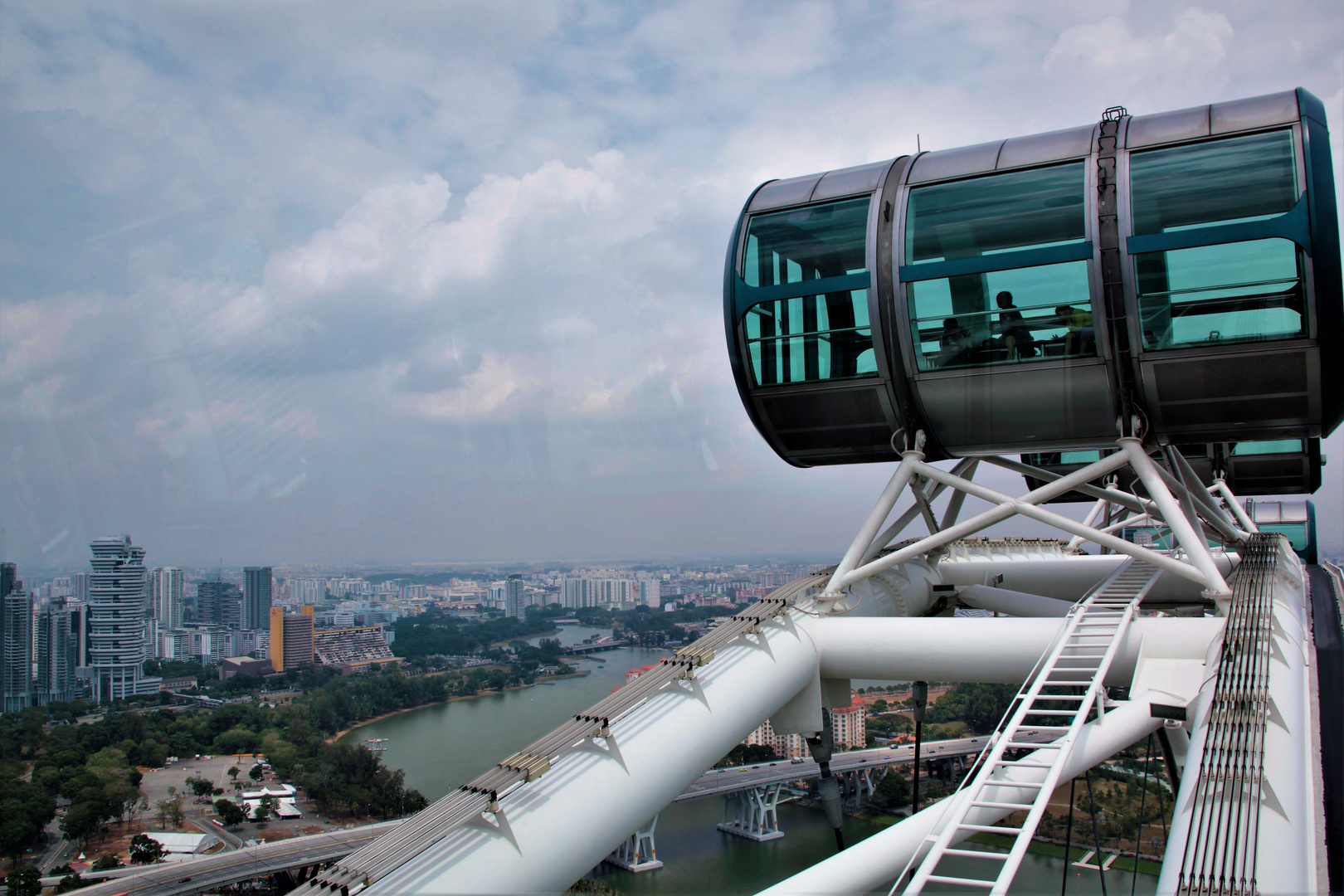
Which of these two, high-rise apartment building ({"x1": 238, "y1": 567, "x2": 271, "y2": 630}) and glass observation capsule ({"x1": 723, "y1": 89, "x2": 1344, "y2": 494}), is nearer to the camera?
glass observation capsule ({"x1": 723, "y1": 89, "x2": 1344, "y2": 494})

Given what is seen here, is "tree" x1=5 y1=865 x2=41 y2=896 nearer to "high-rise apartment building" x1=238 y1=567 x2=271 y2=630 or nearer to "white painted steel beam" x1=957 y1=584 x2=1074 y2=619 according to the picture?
"high-rise apartment building" x1=238 y1=567 x2=271 y2=630

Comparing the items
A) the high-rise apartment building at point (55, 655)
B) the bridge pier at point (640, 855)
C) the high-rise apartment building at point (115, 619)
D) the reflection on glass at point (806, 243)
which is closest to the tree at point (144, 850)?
the high-rise apartment building at point (115, 619)

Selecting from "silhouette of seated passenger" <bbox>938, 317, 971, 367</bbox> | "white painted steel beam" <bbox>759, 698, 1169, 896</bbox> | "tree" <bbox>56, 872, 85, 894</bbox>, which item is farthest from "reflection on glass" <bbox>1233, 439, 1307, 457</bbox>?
"tree" <bbox>56, 872, 85, 894</bbox>

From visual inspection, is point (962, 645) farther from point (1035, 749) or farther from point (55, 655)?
point (55, 655)

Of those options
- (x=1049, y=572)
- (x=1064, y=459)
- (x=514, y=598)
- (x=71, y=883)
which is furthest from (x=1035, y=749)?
(x=514, y=598)

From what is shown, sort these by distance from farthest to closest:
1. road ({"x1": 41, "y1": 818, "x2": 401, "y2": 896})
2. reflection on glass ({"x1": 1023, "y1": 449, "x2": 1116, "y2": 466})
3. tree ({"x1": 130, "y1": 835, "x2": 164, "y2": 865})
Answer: tree ({"x1": 130, "y1": 835, "x2": 164, "y2": 865})
road ({"x1": 41, "y1": 818, "x2": 401, "y2": 896})
reflection on glass ({"x1": 1023, "y1": 449, "x2": 1116, "y2": 466})

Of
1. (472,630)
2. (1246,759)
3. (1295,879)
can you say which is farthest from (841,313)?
(472,630)

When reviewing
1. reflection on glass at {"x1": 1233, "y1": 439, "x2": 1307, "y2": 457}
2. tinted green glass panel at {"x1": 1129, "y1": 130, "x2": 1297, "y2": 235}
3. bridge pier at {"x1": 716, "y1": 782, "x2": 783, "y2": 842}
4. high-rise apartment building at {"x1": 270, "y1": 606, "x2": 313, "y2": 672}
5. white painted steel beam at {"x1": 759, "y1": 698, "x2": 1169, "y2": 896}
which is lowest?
bridge pier at {"x1": 716, "y1": 782, "x2": 783, "y2": 842}
